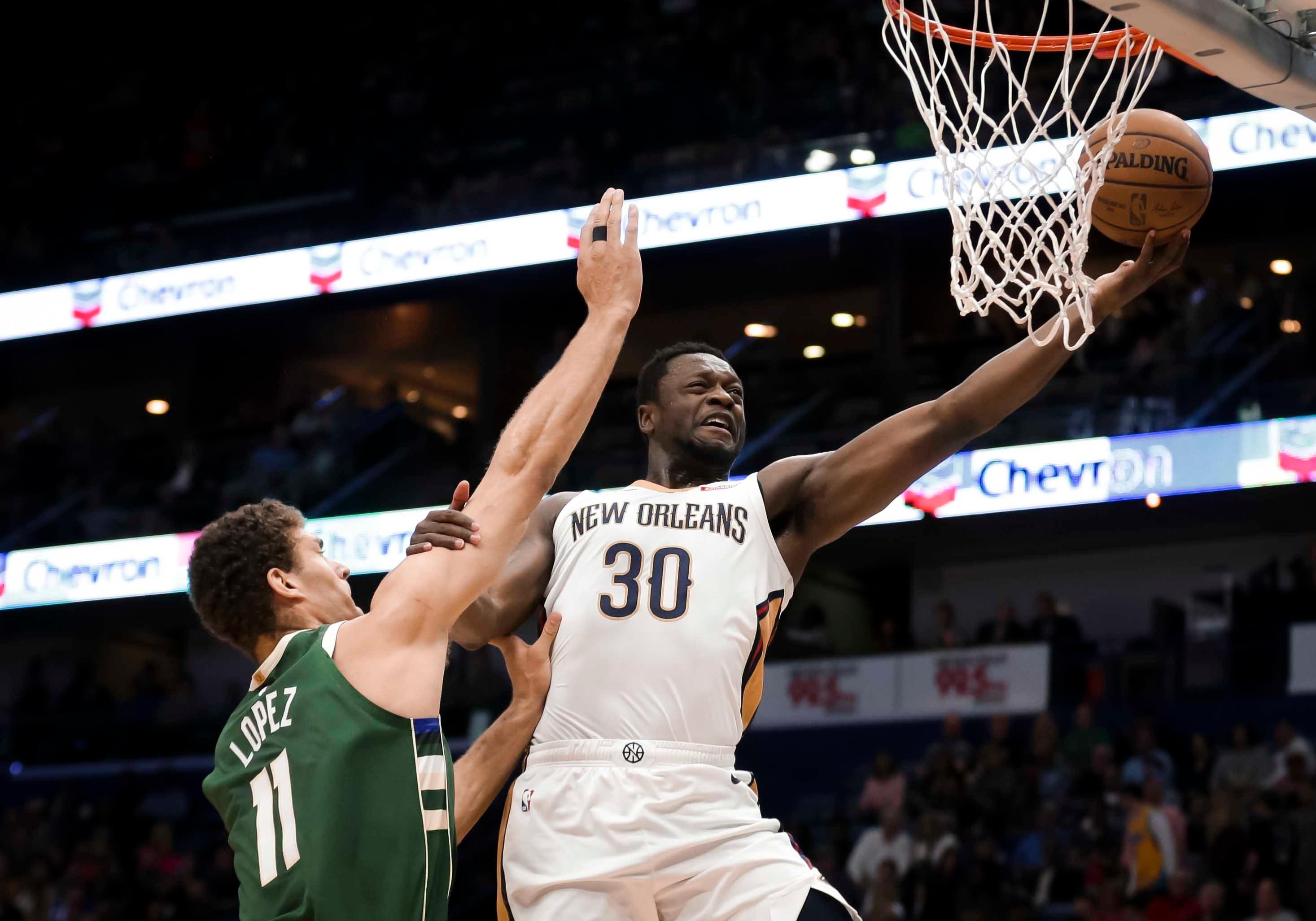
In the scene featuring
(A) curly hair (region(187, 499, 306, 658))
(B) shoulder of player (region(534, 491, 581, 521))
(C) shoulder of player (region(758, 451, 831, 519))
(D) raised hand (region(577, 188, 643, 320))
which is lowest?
(A) curly hair (region(187, 499, 306, 658))

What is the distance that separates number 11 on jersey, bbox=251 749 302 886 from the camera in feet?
8.64

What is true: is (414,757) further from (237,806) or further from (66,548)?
(66,548)

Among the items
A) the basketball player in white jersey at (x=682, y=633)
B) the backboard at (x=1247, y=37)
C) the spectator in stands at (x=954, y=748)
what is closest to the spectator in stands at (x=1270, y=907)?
the spectator in stands at (x=954, y=748)

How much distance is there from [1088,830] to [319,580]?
8.18m

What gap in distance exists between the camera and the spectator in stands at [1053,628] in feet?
41.1

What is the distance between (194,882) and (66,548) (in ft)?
14.9

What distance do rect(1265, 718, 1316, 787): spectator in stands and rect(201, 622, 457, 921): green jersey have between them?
27.6 feet

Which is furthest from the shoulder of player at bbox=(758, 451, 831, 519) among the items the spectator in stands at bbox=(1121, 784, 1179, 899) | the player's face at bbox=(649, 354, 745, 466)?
the spectator in stands at bbox=(1121, 784, 1179, 899)

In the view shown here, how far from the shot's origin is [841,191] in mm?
13664

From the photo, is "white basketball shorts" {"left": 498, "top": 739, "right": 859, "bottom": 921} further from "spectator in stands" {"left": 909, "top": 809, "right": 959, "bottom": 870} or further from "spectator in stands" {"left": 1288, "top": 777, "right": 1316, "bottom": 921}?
"spectator in stands" {"left": 909, "top": 809, "right": 959, "bottom": 870}

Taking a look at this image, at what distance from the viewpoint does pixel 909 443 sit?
3.67m

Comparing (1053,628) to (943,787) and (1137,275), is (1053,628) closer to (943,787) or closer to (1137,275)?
(943,787)

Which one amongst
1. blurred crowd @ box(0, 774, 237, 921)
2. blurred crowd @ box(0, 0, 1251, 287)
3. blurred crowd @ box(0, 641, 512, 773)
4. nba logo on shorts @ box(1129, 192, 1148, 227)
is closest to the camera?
nba logo on shorts @ box(1129, 192, 1148, 227)

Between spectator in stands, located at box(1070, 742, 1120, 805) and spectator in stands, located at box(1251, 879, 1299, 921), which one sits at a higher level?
spectator in stands, located at box(1070, 742, 1120, 805)
